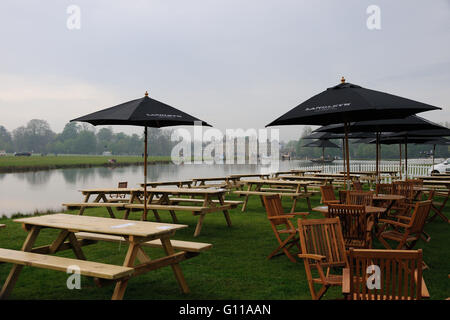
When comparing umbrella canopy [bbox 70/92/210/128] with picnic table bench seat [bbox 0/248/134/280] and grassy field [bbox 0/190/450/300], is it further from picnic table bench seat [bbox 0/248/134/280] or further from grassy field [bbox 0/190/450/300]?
picnic table bench seat [bbox 0/248/134/280]

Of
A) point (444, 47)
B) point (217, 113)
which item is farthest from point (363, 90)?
point (217, 113)

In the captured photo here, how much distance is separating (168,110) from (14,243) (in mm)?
3602

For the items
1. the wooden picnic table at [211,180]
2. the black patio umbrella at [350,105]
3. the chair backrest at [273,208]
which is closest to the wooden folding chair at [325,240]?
the chair backrest at [273,208]

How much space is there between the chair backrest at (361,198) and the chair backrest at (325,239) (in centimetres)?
235

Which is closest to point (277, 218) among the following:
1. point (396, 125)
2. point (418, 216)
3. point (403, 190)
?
point (418, 216)

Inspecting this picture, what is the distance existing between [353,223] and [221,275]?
6.14ft

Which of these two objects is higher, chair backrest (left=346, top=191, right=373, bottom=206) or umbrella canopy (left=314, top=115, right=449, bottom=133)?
umbrella canopy (left=314, top=115, right=449, bottom=133)

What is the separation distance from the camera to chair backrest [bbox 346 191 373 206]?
6211 millimetres

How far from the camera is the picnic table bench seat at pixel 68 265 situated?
3.16 metres

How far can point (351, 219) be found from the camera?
16.2 feet

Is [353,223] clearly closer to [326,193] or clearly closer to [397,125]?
[326,193]

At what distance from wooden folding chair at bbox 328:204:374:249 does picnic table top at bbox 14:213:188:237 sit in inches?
84.6

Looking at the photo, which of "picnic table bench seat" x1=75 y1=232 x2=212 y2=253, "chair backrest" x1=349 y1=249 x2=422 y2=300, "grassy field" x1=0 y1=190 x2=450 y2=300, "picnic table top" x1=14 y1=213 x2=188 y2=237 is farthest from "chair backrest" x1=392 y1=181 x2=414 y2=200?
"chair backrest" x1=349 y1=249 x2=422 y2=300

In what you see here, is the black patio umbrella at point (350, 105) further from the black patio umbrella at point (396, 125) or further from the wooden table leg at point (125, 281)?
the wooden table leg at point (125, 281)
